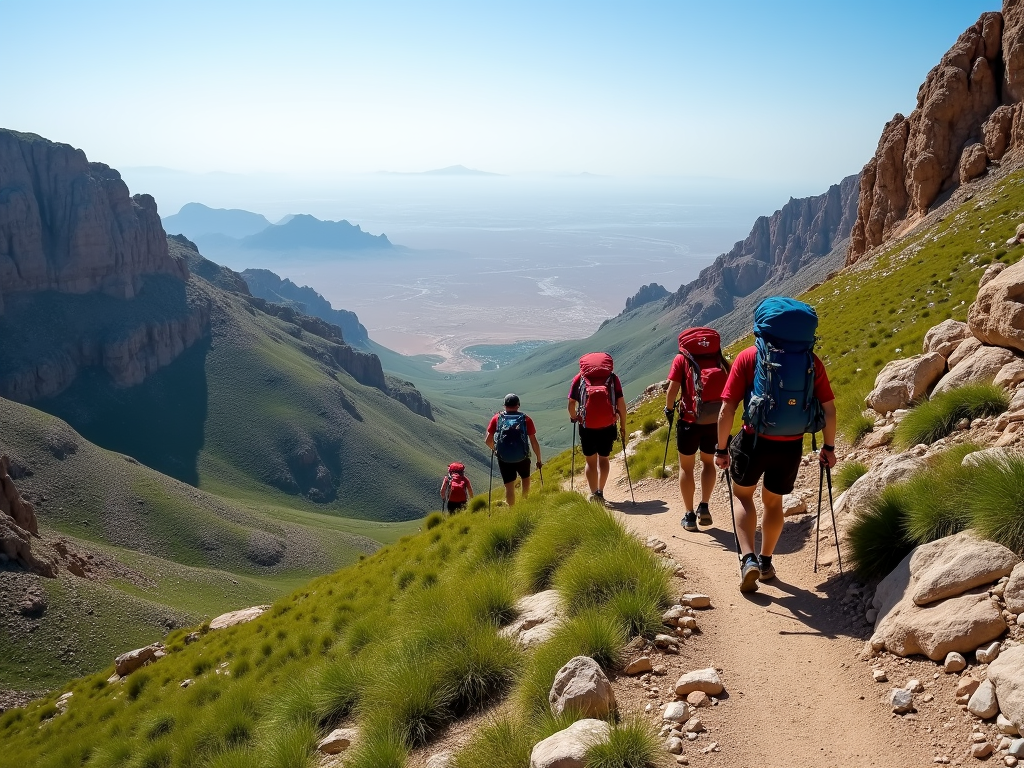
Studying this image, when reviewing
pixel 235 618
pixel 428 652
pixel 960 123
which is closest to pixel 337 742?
pixel 428 652

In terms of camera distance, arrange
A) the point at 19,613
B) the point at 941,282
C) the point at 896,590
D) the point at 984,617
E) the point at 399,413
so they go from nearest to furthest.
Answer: the point at 984,617
the point at 896,590
the point at 941,282
the point at 19,613
the point at 399,413

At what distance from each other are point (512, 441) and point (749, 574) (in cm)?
735

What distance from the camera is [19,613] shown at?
5400 cm

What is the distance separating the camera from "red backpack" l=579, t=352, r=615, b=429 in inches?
516

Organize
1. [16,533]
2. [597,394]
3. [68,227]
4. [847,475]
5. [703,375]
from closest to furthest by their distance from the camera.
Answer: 1. [847,475]
2. [703,375]
3. [597,394]
4. [16,533]
5. [68,227]

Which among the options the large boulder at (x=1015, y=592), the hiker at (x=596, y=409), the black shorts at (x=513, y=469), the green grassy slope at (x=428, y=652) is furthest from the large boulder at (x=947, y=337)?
the black shorts at (x=513, y=469)

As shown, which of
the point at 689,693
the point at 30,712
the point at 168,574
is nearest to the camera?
the point at 689,693

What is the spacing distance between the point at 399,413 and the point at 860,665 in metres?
178

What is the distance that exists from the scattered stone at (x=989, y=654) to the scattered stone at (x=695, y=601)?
3.03 meters

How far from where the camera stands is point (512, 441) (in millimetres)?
15383

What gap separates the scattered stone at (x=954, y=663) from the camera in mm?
6230

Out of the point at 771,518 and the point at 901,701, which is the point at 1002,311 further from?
the point at 901,701

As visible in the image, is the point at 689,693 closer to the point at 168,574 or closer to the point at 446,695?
the point at 446,695

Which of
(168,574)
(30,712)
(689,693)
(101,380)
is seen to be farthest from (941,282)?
(101,380)
